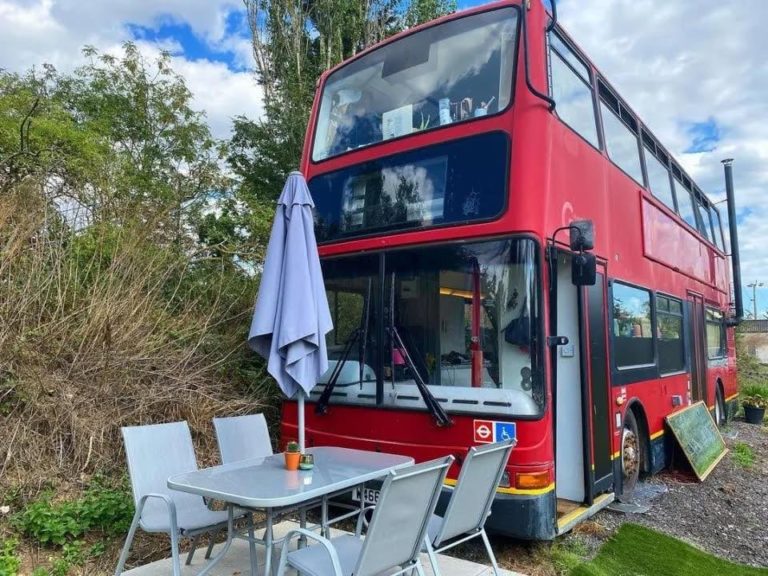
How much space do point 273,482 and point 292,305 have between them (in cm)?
117

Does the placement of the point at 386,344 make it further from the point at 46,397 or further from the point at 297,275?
the point at 46,397

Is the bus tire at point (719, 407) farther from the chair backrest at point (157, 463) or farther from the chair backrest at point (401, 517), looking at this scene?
the chair backrest at point (157, 463)

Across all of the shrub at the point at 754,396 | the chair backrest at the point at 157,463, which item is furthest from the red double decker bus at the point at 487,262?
the shrub at the point at 754,396

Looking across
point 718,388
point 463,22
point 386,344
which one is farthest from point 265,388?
point 718,388

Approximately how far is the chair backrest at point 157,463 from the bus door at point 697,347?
7097 mm

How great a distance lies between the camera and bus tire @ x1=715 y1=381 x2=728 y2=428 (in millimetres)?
10438

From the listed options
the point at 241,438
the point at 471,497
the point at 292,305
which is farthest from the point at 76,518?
the point at 471,497

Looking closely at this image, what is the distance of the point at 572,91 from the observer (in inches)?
208

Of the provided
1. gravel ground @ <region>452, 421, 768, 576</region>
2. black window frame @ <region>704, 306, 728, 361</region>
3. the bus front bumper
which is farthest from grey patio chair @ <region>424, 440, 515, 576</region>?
black window frame @ <region>704, 306, 728, 361</region>

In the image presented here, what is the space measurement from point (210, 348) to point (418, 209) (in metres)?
2.95

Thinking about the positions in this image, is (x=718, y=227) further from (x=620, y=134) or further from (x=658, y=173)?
(x=620, y=134)

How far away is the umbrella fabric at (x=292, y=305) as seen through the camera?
3.86m

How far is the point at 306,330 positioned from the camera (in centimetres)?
383

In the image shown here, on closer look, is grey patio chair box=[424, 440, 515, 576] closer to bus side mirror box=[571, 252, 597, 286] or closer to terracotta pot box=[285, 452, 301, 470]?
terracotta pot box=[285, 452, 301, 470]
